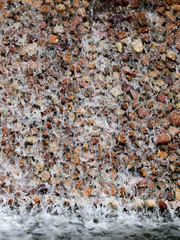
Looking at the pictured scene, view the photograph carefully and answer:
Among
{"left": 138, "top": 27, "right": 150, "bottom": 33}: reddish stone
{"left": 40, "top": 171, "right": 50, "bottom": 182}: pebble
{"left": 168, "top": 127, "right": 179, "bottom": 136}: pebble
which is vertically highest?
{"left": 138, "top": 27, "right": 150, "bottom": 33}: reddish stone

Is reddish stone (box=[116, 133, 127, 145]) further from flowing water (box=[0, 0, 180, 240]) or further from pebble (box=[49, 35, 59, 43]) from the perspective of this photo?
pebble (box=[49, 35, 59, 43])

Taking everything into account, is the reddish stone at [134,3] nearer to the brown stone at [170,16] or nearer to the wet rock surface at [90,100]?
the wet rock surface at [90,100]

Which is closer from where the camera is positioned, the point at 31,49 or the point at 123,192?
the point at 123,192

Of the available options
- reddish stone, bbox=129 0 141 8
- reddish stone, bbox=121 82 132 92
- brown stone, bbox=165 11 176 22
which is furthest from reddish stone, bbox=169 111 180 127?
reddish stone, bbox=129 0 141 8

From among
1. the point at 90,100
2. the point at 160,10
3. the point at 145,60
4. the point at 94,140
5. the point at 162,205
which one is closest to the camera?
the point at 162,205

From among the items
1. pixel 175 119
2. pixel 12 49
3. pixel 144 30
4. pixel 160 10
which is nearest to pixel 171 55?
pixel 144 30

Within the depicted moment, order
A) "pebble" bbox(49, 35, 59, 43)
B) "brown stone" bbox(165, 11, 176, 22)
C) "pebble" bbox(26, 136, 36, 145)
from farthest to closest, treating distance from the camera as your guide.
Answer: "brown stone" bbox(165, 11, 176, 22)
"pebble" bbox(49, 35, 59, 43)
"pebble" bbox(26, 136, 36, 145)

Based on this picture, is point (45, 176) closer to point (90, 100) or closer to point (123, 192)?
point (123, 192)

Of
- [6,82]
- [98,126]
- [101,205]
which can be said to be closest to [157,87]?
[98,126]

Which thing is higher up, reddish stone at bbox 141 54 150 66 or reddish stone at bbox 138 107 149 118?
reddish stone at bbox 141 54 150 66
